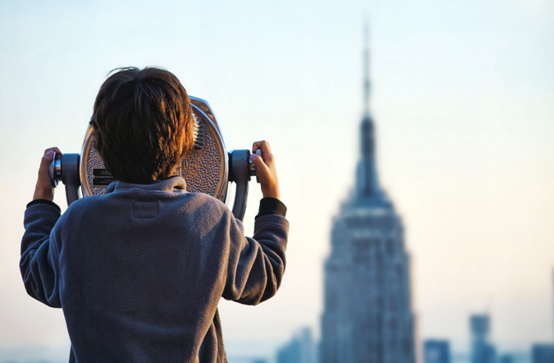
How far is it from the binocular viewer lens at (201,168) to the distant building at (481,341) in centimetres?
3608

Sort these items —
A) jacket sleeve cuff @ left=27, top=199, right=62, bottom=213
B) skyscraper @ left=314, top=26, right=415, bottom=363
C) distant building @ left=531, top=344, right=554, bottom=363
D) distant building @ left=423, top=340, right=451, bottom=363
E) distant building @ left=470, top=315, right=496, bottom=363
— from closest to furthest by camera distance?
jacket sleeve cuff @ left=27, top=199, right=62, bottom=213 → skyscraper @ left=314, top=26, right=415, bottom=363 → distant building @ left=531, top=344, right=554, bottom=363 → distant building @ left=470, top=315, right=496, bottom=363 → distant building @ left=423, top=340, right=451, bottom=363

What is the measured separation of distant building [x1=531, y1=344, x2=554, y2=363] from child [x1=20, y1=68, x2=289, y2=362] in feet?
113

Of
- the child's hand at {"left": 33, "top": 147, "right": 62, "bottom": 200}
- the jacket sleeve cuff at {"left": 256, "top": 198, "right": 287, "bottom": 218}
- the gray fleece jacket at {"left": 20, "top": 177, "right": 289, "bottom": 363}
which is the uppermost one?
the child's hand at {"left": 33, "top": 147, "right": 62, "bottom": 200}

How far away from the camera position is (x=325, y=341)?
1267 inches

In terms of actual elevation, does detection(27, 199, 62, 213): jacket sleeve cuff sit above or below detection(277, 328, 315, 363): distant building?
above

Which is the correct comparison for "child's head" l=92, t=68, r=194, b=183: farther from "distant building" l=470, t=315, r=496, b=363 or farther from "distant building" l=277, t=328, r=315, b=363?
"distant building" l=470, t=315, r=496, b=363

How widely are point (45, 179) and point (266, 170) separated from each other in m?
0.23

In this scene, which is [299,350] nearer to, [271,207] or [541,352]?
[541,352]

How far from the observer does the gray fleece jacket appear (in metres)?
0.54

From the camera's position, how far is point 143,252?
55 cm

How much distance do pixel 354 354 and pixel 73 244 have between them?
107ft

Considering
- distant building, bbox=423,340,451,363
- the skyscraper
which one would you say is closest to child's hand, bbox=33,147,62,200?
the skyscraper

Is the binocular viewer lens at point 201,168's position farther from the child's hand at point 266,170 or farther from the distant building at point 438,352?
the distant building at point 438,352

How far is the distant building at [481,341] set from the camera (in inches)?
1371
